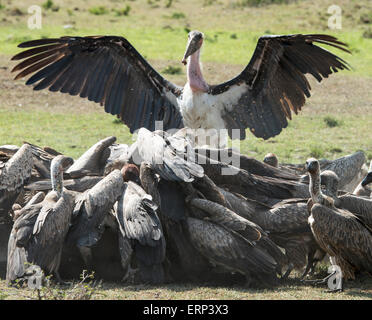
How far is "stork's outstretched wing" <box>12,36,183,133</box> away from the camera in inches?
352

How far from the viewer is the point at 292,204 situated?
7.08 m

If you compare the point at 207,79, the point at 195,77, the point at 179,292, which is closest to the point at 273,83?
the point at 195,77

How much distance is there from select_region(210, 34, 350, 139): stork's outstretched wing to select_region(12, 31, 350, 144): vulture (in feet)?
0.04

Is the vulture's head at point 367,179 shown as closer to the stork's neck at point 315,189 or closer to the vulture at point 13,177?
the stork's neck at point 315,189

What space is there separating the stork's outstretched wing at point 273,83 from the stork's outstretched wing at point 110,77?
668mm

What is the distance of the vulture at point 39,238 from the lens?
6.13 metres

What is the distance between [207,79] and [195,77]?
8974 millimetres

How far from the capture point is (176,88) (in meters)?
9.41

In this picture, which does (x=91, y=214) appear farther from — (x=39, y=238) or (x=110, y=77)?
(x=110, y=77)

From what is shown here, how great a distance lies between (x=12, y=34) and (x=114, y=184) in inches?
667

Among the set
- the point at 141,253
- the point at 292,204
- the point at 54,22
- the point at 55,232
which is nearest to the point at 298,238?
the point at 292,204
